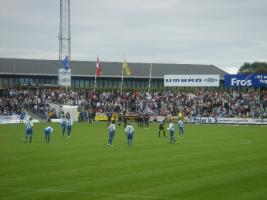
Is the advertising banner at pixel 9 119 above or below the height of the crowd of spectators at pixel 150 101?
below

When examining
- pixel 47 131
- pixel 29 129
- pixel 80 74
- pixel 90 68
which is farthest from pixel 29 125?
pixel 90 68

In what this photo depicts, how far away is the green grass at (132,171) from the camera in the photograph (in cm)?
1719

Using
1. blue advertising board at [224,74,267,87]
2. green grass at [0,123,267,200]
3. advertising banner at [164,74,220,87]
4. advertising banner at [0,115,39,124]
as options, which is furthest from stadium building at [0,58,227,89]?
green grass at [0,123,267,200]

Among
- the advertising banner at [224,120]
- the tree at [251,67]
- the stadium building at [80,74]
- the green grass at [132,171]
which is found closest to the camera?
the green grass at [132,171]

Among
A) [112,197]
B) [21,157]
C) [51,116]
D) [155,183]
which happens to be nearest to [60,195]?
[112,197]

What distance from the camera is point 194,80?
72.6 meters

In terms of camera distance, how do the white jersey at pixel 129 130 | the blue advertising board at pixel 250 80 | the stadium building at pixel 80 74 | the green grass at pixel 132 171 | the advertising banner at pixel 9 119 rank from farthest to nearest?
1. the stadium building at pixel 80 74
2. the blue advertising board at pixel 250 80
3. the advertising banner at pixel 9 119
4. the white jersey at pixel 129 130
5. the green grass at pixel 132 171

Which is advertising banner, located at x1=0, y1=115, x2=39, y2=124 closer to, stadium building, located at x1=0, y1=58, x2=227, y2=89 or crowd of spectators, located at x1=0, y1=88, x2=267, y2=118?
crowd of spectators, located at x1=0, y1=88, x2=267, y2=118

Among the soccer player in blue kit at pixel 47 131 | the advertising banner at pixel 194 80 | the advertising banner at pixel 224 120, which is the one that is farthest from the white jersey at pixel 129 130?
the advertising banner at pixel 194 80

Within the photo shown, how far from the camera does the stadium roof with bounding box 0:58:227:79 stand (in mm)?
85250

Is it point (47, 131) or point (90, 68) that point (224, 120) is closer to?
point (90, 68)

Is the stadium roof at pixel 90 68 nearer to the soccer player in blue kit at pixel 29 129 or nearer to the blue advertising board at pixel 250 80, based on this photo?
the blue advertising board at pixel 250 80

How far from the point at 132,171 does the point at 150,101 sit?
5196 cm

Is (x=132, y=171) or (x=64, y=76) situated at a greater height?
(x=64, y=76)
